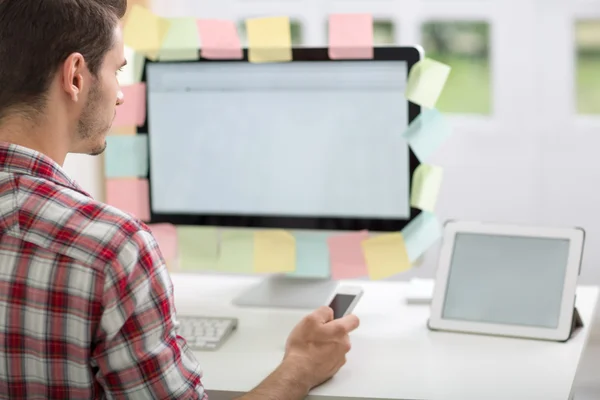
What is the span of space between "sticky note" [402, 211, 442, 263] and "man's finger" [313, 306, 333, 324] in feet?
0.97

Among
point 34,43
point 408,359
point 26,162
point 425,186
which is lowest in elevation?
point 408,359

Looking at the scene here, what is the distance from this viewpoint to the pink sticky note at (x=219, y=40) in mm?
1740

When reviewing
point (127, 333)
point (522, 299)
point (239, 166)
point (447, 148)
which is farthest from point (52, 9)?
point (447, 148)

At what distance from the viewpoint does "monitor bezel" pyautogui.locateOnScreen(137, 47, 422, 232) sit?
1645 millimetres

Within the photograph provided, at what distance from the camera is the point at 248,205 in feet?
5.78

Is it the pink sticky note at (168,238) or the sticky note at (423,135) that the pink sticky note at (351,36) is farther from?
the pink sticky note at (168,238)

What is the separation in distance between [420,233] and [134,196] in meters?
0.57

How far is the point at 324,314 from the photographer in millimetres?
1426

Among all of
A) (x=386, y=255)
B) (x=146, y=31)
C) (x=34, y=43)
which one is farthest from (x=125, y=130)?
(x=34, y=43)

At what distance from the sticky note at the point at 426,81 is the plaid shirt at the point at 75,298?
0.73 m

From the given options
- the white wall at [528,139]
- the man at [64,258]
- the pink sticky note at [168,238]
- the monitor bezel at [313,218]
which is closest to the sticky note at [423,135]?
the monitor bezel at [313,218]

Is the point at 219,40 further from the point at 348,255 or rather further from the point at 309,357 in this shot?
the point at 309,357

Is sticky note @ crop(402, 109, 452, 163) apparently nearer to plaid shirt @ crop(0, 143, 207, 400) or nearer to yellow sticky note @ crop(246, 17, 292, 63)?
yellow sticky note @ crop(246, 17, 292, 63)

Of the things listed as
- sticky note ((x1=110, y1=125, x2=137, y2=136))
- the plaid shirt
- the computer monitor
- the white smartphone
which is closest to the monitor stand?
the computer monitor
